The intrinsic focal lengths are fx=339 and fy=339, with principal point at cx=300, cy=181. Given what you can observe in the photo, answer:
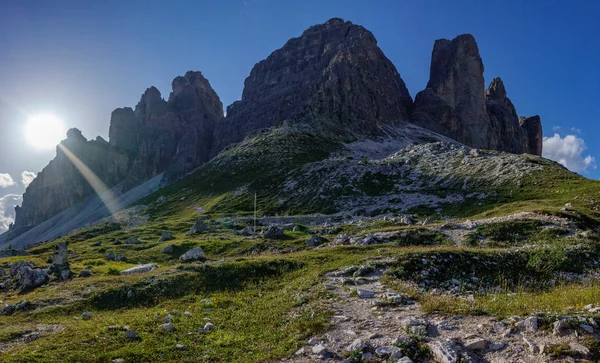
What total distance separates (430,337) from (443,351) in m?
1.18

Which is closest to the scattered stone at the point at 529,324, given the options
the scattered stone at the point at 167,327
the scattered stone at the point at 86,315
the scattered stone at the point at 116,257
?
the scattered stone at the point at 167,327

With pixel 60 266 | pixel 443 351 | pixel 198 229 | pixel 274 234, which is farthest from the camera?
pixel 198 229

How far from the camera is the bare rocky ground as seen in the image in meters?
8.24

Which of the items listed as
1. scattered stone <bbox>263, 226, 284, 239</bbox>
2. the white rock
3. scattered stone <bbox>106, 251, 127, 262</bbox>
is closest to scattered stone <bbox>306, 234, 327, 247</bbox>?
scattered stone <bbox>263, 226, 284, 239</bbox>

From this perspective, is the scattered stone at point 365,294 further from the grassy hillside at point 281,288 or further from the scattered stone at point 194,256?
the scattered stone at point 194,256

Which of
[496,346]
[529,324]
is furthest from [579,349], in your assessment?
[496,346]

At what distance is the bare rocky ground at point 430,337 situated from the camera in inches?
324

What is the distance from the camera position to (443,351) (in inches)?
337

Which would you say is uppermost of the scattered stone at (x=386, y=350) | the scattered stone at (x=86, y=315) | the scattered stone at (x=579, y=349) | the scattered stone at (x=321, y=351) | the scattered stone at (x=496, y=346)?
the scattered stone at (x=579, y=349)

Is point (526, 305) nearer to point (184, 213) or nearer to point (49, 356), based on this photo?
point (49, 356)

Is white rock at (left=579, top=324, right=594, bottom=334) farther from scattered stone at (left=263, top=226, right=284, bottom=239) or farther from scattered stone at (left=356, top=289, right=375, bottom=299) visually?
scattered stone at (left=263, top=226, right=284, bottom=239)

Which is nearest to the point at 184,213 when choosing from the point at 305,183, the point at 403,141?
the point at 305,183

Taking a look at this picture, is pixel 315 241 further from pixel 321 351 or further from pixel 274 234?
pixel 321 351

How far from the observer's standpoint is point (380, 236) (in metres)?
32.7
